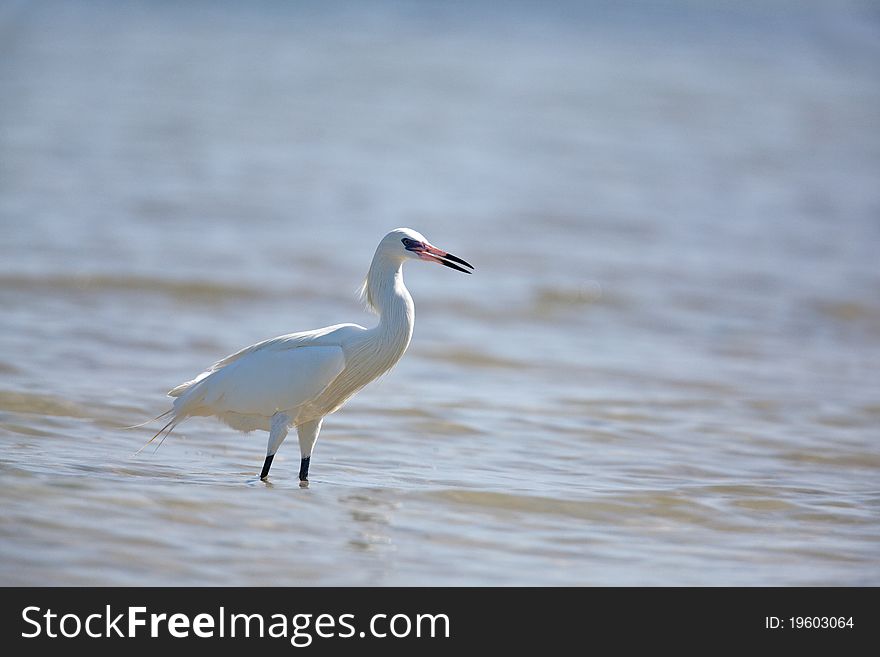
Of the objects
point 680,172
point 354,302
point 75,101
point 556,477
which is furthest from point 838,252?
point 75,101

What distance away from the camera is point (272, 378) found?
241 inches

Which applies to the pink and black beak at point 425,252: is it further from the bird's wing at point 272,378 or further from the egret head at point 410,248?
the bird's wing at point 272,378

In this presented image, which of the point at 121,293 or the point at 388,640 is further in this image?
the point at 121,293

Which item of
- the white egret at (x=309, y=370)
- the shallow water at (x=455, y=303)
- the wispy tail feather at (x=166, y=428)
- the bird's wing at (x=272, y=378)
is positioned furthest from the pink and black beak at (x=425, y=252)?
the wispy tail feather at (x=166, y=428)

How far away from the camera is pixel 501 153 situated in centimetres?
2091

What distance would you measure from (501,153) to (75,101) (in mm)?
7904

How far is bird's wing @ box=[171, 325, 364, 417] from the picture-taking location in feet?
20.0

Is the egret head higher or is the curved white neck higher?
the egret head

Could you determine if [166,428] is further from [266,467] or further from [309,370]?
[309,370]

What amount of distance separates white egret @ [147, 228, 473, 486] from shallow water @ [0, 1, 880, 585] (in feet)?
1.14

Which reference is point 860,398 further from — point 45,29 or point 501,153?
point 45,29

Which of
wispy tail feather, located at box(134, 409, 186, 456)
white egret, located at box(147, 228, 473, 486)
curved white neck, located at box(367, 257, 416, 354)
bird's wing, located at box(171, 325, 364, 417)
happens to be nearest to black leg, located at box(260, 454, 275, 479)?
white egret, located at box(147, 228, 473, 486)

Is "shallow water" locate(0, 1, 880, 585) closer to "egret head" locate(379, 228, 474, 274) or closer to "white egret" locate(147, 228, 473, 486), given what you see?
"white egret" locate(147, 228, 473, 486)

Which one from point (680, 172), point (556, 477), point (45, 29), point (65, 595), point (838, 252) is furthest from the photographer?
point (45, 29)
